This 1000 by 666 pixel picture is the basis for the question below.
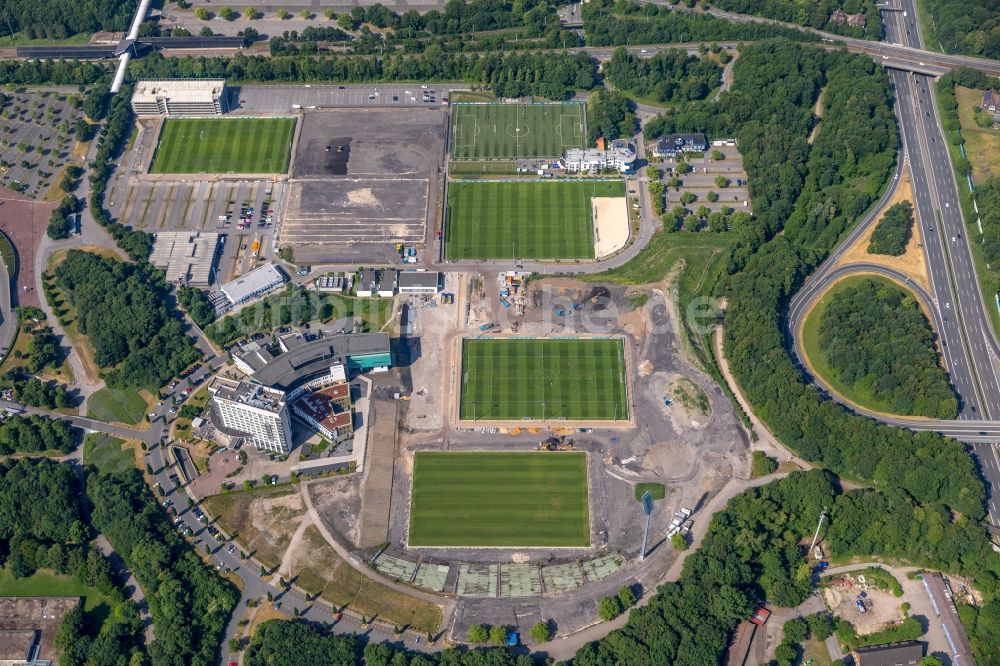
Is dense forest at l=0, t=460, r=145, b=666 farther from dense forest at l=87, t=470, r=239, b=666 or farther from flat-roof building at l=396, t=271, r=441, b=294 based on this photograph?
flat-roof building at l=396, t=271, r=441, b=294

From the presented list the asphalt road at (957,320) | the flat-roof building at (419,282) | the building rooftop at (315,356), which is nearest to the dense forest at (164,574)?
the building rooftop at (315,356)

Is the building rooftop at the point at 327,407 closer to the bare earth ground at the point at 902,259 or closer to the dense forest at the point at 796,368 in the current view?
the dense forest at the point at 796,368

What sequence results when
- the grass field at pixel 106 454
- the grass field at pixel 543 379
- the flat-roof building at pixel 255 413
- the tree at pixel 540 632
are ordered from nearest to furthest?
the tree at pixel 540 632, the flat-roof building at pixel 255 413, the grass field at pixel 106 454, the grass field at pixel 543 379

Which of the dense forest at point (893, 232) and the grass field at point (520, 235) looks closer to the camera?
the dense forest at point (893, 232)

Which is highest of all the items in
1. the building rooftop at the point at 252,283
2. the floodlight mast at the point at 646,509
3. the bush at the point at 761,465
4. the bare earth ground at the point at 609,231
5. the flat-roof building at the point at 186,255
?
the bare earth ground at the point at 609,231

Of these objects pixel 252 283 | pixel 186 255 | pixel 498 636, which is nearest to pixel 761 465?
pixel 498 636

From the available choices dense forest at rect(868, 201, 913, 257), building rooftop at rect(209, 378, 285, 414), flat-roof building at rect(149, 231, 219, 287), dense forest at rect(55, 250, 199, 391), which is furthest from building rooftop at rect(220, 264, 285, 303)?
dense forest at rect(868, 201, 913, 257)
